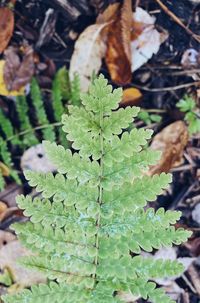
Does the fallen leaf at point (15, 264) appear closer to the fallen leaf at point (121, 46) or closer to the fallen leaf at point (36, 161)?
the fallen leaf at point (36, 161)

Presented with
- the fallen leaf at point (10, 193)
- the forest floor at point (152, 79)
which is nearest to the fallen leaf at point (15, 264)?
the forest floor at point (152, 79)

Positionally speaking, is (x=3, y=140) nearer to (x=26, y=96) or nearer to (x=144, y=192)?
(x=26, y=96)

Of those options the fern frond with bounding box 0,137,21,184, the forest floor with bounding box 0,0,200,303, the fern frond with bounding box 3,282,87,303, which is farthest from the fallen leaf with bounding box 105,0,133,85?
the fern frond with bounding box 3,282,87,303

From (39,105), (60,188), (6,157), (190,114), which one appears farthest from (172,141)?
(60,188)

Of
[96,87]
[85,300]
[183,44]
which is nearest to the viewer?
[96,87]

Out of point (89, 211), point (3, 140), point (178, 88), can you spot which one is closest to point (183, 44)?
point (178, 88)

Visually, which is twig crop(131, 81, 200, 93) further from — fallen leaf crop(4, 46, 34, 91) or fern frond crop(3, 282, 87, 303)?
fern frond crop(3, 282, 87, 303)

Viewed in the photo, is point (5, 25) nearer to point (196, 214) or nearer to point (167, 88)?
point (167, 88)
